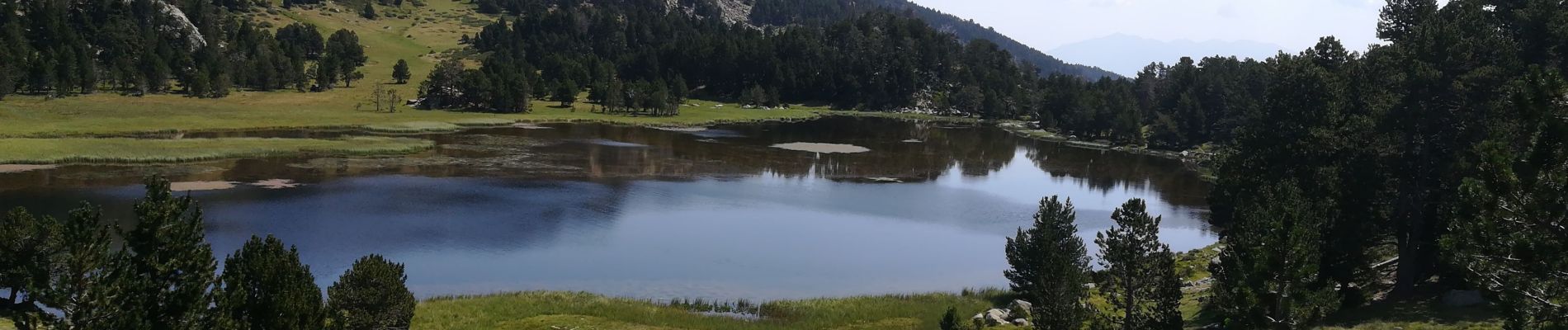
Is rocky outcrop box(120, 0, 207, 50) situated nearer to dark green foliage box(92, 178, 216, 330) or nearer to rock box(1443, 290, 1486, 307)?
dark green foliage box(92, 178, 216, 330)

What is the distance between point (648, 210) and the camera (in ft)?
231

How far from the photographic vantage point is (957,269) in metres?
54.8

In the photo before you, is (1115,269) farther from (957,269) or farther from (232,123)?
(232,123)

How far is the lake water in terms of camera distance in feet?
165

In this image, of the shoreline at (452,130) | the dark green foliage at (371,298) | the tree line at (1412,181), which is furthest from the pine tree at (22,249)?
the shoreline at (452,130)

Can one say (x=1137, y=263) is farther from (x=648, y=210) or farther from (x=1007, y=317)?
(x=648, y=210)

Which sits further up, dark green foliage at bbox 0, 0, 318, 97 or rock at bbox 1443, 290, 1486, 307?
dark green foliage at bbox 0, 0, 318, 97

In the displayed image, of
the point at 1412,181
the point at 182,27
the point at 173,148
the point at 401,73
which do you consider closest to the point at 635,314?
the point at 1412,181

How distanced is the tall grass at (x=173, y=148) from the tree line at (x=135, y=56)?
52052mm

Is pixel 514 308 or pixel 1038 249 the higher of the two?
pixel 1038 249

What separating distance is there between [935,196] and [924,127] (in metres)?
102

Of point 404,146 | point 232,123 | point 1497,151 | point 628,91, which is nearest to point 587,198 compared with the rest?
point 404,146

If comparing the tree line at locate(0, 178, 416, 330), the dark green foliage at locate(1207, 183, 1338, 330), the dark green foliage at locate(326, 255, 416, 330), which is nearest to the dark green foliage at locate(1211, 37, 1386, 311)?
the dark green foliage at locate(1207, 183, 1338, 330)

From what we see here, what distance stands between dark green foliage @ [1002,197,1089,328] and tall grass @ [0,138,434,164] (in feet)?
257
